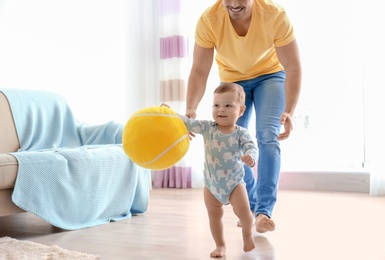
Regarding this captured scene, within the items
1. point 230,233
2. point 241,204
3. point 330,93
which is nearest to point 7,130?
point 230,233

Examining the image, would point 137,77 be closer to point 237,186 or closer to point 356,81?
point 356,81

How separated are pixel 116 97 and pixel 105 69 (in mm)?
249

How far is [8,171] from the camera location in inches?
86.4

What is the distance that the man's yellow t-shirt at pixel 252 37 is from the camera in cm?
202

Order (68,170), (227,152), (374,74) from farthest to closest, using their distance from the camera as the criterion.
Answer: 1. (374,74)
2. (68,170)
3. (227,152)

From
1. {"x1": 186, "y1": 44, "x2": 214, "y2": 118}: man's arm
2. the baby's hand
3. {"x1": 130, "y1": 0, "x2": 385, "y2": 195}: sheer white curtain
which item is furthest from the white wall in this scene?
the baby's hand

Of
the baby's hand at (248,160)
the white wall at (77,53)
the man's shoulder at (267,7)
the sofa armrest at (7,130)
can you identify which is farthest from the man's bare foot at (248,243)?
the white wall at (77,53)

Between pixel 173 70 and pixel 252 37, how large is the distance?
6.94 ft

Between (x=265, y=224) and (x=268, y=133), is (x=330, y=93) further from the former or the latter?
(x=265, y=224)

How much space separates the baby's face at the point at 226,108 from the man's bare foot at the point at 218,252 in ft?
1.50

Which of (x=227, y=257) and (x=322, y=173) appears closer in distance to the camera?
(x=227, y=257)

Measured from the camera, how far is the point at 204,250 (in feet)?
6.39

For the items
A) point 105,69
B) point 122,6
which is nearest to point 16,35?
point 105,69

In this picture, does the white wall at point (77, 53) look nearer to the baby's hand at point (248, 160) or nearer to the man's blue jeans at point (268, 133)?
the man's blue jeans at point (268, 133)
